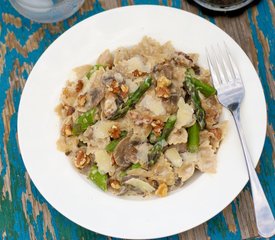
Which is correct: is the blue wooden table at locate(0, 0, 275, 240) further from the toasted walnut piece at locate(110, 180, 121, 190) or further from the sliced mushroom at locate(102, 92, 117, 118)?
the sliced mushroom at locate(102, 92, 117, 118)

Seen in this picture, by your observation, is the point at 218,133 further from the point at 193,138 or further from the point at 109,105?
the point at 109,105

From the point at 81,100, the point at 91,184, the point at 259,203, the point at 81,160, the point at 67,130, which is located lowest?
the point at 259,203

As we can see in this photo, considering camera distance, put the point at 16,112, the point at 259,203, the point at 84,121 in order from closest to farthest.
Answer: the point at 259,203, the point at 84,121, the point at 16,112

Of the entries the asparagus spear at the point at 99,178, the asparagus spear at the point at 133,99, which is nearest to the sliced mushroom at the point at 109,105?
the asparagus spear at the point at 133,99

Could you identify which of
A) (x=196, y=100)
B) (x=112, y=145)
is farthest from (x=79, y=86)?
(x=196, y=100)

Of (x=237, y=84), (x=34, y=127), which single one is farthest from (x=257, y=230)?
(x=34, y=127)

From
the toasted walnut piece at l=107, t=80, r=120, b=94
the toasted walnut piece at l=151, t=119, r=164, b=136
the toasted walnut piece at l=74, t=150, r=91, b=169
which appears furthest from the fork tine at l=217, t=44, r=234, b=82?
the toasted walnut piece at l=74, t=150, r=91, b=169

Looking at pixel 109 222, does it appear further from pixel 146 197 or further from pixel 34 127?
pixel 34 127

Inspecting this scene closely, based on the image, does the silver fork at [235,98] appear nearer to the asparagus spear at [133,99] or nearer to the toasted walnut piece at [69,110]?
the asparagus spear at [133,99]
